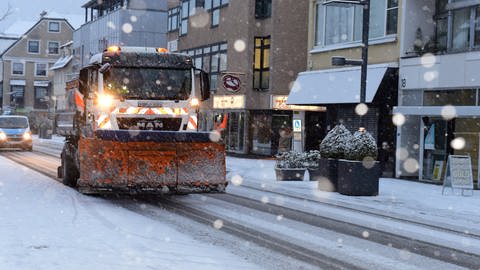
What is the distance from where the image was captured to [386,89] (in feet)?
76.4

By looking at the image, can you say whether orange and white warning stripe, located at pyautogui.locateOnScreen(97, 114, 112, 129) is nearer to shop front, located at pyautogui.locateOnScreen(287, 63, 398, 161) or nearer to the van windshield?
shop front, located at pyautogui.locateOnScreen(287, 63, 398, 161)

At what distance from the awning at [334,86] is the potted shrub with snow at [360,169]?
6.83 meters

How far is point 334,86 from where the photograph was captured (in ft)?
85.7

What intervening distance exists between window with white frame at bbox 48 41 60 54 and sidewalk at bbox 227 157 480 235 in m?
76.8

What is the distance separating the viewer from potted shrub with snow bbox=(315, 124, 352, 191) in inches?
679

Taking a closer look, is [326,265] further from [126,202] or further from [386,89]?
[386,89]

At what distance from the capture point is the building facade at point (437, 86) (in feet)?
68.8

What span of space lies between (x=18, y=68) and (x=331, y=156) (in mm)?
84212

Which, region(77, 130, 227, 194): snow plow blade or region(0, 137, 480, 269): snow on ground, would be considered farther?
region(77, 130, 227, 194): snow plow blade

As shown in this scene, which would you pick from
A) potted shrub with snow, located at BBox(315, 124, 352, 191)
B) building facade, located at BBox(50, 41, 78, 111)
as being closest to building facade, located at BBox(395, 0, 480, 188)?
potted shrub with snow, located at BBox(315, 124, 352, 191)

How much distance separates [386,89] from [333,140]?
660 centimetres

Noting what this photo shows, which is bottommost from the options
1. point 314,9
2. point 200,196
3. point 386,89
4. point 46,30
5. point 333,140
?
point 200,196

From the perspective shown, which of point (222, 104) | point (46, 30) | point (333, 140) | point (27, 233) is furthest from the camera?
point (46, 30)

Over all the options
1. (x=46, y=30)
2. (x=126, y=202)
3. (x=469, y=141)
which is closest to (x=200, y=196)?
(x=126, y=202)
